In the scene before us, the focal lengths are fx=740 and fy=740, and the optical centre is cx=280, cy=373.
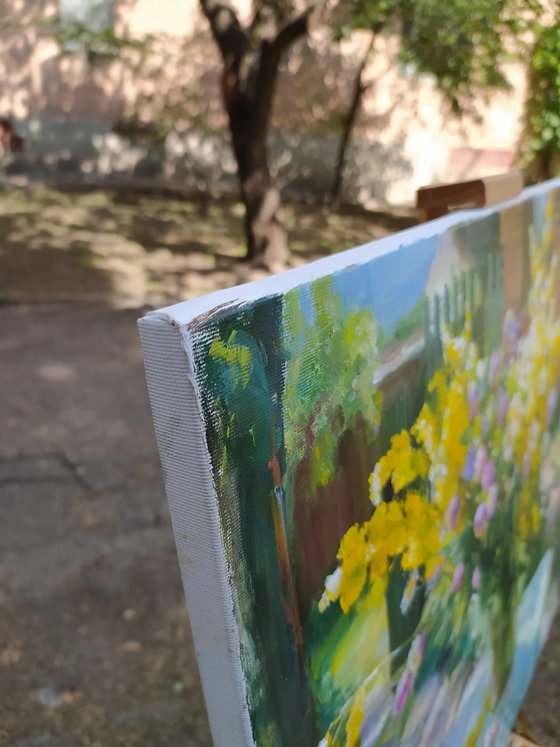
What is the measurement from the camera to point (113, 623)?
9.36 ft

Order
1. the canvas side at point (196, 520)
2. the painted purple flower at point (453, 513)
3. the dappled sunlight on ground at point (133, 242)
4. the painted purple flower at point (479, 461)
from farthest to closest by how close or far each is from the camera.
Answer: the dappled sunlight on ground at point (133, 242) → the painted purple flower at point (479, 461) → the painted purple flower at point (453, 513) → the canvas side at point (196, 520)

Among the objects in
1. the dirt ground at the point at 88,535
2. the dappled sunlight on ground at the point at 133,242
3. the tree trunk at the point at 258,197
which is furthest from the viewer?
the tree trunk at the point at 258,197

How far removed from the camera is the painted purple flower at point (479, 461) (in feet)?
5.00

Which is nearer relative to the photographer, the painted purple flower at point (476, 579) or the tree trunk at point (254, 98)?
the painted purple flower at point (476, 579)

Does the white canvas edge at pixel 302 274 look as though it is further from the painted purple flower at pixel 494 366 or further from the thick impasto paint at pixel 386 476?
the painted purple flower at pixel 494 366

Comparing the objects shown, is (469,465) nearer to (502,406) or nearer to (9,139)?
(502,406)

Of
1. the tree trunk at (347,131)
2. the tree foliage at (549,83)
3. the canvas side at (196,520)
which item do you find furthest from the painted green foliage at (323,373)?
the tree trunk at (347,131)

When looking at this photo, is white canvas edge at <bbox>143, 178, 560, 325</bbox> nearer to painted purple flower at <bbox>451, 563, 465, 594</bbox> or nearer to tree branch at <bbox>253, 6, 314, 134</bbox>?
painted purple flower at <bbox>451, 563, 465, 594</bbox>

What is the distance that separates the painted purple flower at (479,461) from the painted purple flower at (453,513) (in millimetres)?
102

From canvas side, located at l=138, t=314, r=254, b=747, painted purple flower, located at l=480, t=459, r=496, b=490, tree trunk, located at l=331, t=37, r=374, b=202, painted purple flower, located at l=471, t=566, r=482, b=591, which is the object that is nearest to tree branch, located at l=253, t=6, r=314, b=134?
tree trunk, located at l=331, t=37, r=374, b=202

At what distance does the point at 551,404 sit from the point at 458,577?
2.45 ft

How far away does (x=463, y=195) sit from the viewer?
145 centimetres

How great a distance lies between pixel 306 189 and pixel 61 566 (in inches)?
380

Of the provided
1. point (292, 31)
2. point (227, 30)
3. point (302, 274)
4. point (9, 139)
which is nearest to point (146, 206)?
point (9, 139)
